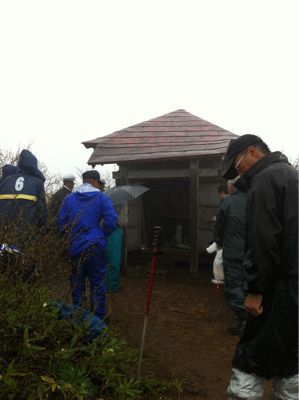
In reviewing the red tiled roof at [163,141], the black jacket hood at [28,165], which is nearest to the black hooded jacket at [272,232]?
the black jacket hood at [28,165]

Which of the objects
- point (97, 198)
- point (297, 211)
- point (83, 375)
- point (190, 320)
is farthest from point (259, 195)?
point (190, 320)

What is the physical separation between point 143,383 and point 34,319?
106 centimetres

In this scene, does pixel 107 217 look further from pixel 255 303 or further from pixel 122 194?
pixel 255 303

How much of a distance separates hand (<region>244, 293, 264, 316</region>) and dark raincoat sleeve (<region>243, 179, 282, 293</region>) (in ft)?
0.12

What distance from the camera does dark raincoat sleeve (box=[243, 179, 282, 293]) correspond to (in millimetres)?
2178

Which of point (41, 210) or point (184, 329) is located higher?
point (41, 210)

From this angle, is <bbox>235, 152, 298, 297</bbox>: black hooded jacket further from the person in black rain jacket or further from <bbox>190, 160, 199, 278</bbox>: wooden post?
<bbox>190, 160, 199, 278</bbox>: wooden post

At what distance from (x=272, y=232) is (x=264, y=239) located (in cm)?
6

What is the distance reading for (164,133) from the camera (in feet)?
31.1

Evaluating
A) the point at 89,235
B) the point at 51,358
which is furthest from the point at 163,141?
the point at 51,358

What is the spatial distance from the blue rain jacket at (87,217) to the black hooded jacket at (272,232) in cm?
242

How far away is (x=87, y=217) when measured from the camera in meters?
4.44

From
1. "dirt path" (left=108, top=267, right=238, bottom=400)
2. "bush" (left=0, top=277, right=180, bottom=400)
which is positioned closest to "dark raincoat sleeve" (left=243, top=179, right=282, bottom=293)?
"bush" (left=0, top=277, right=180, bottom=400)

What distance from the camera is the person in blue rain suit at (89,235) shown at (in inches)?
171
